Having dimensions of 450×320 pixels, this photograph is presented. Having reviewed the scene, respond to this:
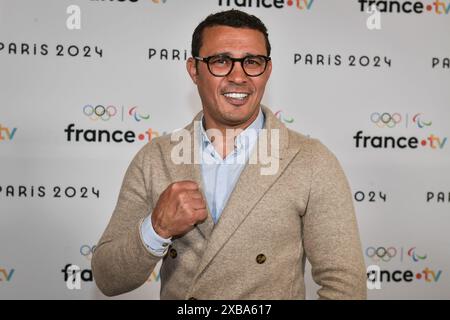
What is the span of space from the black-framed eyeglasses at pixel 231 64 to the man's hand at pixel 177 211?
35cm

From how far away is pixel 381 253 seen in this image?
2.21 m

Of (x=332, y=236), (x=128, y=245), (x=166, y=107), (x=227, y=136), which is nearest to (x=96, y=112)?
(x=166, y=107)

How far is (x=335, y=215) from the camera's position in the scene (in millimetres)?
1120

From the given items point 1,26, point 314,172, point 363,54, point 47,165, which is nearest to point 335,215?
point 314,172

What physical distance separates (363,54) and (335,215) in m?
1.27

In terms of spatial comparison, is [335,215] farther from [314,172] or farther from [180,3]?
[180,3]

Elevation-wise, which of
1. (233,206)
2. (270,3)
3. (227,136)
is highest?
(270,3)

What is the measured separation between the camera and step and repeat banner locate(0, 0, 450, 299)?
2.11m

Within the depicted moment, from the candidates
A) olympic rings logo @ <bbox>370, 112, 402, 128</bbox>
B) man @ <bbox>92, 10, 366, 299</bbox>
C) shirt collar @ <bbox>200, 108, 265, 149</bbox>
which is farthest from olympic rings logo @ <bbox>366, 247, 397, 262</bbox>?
shirt collar @ <bbox>200, 108, 265, 149</bbox>

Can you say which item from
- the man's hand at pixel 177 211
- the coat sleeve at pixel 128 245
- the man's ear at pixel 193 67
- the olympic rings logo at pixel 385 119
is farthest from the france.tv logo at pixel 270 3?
the man's hand at pixel 177 211

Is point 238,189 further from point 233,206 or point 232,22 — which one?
point 232,22

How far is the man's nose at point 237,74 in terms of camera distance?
48.8 inches

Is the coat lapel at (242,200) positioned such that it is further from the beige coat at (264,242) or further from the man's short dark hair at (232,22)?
the man's short dark hair at (232,22)

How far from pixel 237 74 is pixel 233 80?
0.02 metres
